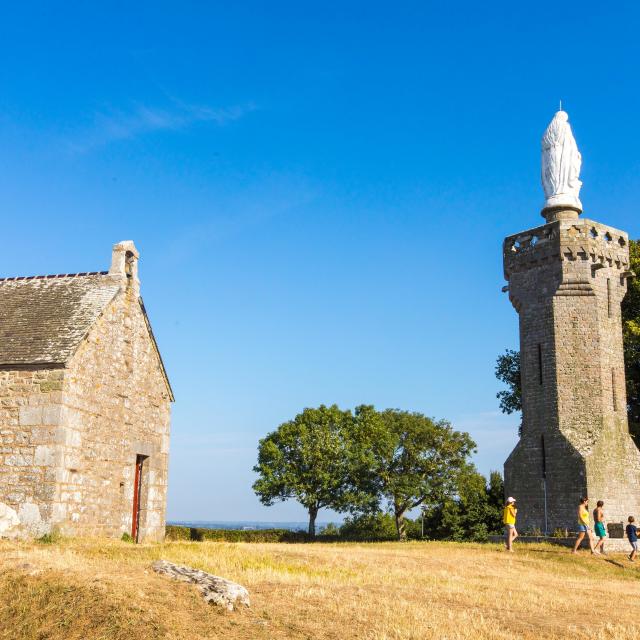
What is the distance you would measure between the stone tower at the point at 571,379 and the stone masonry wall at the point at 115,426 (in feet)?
45.4

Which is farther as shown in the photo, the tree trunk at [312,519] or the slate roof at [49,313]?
the tree trunk at [312,519]

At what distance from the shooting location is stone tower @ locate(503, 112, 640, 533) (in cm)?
2802

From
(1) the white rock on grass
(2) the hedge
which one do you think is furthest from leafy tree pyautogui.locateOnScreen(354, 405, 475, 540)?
(1) the white rock on grass

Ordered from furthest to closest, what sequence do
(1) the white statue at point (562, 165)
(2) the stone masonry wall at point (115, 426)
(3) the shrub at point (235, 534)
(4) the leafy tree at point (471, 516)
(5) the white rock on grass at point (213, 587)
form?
(4) the leafy tree at point (471, 516)
(3) the shrub at point (235, 534)
(1) the white statue at point (562, 165)
(2) the stone masonry wall at point (115, 426)
(5) the white rock on grass at point (213, 587)

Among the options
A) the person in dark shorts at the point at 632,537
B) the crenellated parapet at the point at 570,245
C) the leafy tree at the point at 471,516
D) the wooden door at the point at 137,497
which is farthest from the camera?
the leafy tree at the point at 471,516

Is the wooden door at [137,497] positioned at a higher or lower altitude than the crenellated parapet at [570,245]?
lower

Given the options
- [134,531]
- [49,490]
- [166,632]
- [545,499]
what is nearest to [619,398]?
[545,499]

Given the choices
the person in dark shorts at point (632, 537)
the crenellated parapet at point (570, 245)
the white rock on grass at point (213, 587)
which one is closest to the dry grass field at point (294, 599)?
the white rock on grass at point (213, 587)

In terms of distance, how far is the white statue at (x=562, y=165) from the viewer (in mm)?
31594

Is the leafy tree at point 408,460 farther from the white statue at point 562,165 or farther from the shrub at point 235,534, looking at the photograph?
the white statue at point 562,165

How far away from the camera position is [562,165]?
104ft

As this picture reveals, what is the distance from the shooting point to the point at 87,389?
70.1 feet

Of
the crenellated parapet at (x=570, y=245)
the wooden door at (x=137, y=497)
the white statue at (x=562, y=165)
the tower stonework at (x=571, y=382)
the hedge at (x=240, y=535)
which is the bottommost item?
the hedge at (x=240, y=535)

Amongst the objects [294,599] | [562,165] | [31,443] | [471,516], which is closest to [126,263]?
[31,443]
